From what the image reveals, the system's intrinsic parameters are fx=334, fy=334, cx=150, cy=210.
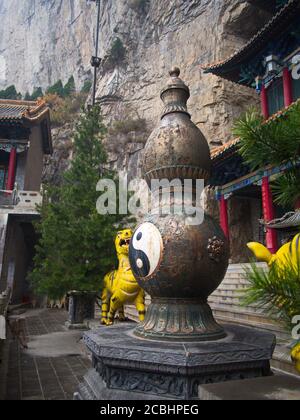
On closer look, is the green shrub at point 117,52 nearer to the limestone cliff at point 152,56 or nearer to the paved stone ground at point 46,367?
the limestone cliff at point 152,56

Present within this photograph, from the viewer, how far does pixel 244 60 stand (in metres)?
12.6

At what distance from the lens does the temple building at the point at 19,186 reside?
1433 centimetres

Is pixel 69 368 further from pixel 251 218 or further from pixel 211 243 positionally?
pixel 251 218

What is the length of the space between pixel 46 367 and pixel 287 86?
10.9m

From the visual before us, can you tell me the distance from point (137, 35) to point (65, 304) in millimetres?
20117

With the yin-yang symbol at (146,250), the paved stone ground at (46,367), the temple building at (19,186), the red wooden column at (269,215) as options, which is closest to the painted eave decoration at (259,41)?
the red wooden column at (269,215)

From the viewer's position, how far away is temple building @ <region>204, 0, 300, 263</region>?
1040 cm

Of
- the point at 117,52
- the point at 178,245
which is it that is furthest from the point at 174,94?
the point at 117,52

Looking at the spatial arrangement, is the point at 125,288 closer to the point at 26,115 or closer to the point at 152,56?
the point at 26,115

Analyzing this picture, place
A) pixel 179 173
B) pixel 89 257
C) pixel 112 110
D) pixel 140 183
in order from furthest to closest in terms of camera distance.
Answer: pixel 112 110 < pixel 140 183 < pixel 89 257 < pixel 179 173

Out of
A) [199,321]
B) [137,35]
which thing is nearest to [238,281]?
[199,321]

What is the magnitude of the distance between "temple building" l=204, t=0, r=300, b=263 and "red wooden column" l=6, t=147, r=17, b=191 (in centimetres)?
991

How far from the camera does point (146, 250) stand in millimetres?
2949

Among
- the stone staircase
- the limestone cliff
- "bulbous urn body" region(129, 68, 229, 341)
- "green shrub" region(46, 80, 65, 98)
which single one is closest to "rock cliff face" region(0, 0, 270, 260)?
the limestone cliff
